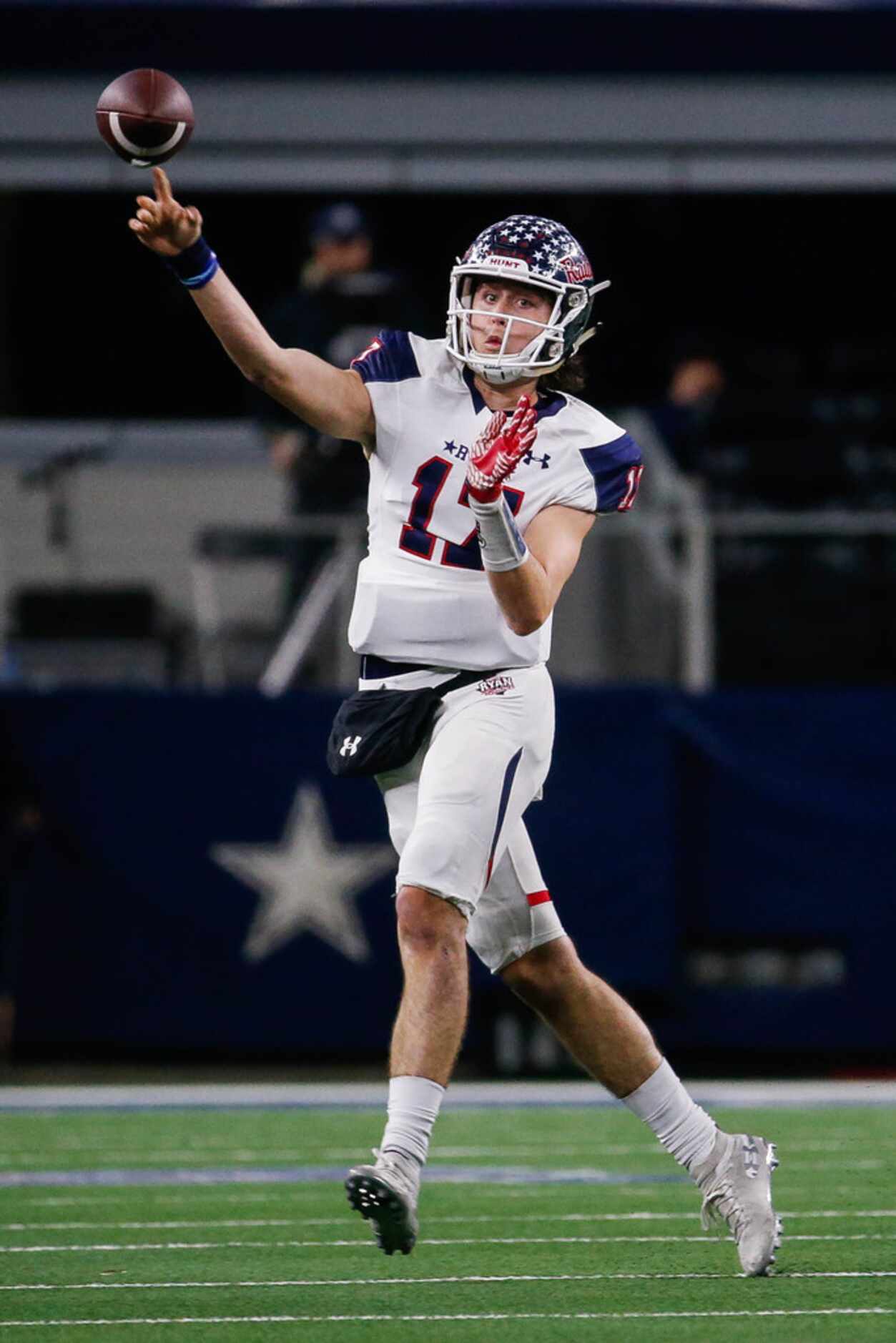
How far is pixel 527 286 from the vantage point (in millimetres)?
5262

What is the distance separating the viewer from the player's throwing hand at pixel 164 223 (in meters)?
4.76

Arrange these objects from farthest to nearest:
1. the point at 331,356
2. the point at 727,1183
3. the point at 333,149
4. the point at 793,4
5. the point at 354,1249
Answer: the point at 333,149, the point at 793,4, the point at 331,356, the point at 354,1249, the point at 727,1183

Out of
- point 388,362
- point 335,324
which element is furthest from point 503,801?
point 335,324

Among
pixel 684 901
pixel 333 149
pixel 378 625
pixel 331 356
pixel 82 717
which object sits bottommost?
pixel 684 901

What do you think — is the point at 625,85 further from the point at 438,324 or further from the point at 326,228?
the point at 326,228

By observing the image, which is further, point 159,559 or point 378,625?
point 159,559

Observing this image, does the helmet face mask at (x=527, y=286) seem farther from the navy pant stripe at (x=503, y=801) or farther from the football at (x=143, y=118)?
the navy pant stripe at (x=503, y=801)

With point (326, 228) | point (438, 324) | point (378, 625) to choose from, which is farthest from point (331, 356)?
point (378, 625)

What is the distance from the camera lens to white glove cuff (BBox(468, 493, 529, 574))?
15.5 feet

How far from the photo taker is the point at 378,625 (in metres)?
5.19

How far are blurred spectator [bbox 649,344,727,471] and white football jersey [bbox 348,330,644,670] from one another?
573 cm

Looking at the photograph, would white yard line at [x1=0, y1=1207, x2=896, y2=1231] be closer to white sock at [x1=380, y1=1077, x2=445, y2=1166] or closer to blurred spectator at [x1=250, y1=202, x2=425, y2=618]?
white sock at [x1=380, y1=1077, x2=445, y2=1166]

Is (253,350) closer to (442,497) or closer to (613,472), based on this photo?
(442,497)

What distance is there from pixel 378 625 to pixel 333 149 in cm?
981
